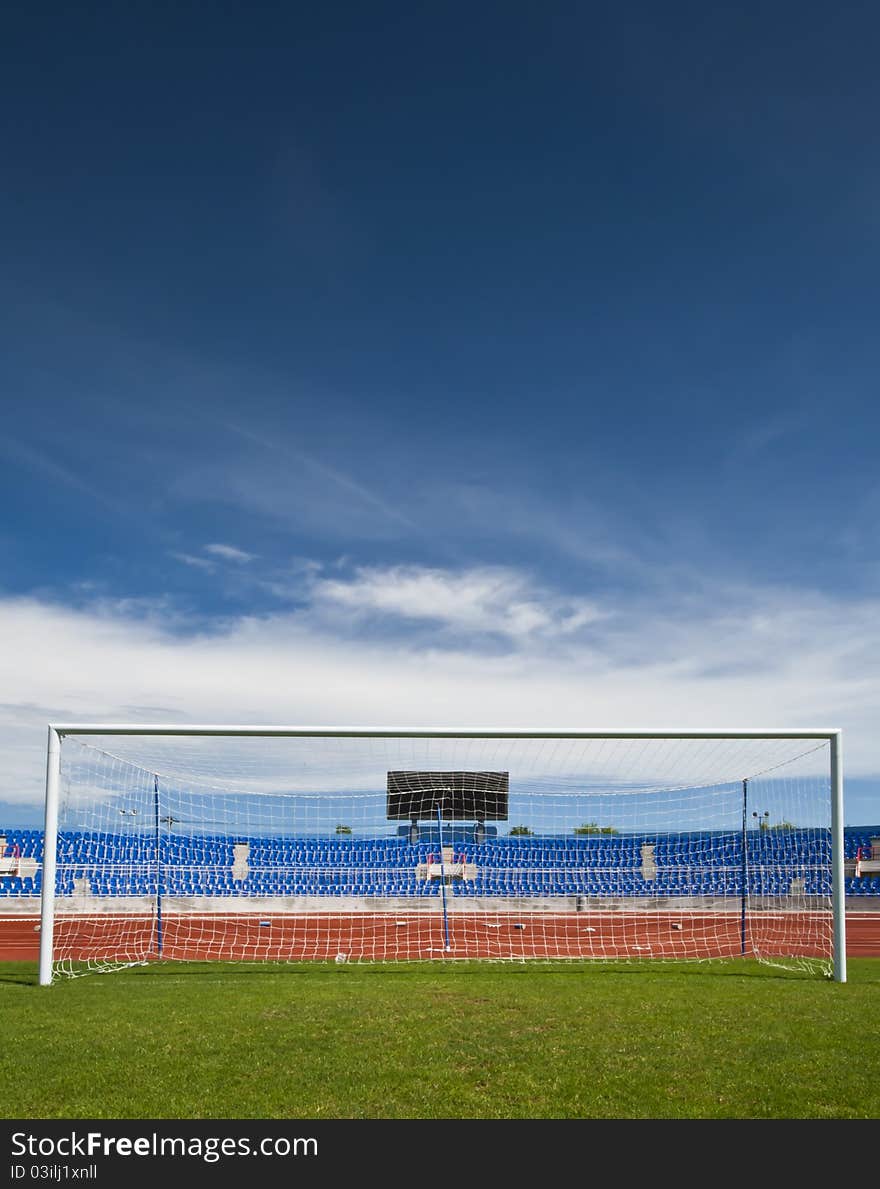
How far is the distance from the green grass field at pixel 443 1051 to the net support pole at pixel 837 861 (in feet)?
1.99

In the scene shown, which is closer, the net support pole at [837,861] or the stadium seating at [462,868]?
the net support pole at [837,861]

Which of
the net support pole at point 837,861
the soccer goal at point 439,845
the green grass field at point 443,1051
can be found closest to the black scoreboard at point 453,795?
the soccer goal at point 439,845

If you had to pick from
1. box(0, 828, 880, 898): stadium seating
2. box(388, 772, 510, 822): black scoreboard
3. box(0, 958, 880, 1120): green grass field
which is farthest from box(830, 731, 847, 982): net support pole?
box(0, 828, 880, 898): stadium seating

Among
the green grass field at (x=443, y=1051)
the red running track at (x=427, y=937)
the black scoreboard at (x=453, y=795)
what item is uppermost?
the black scoreboard at (x=453, y=795)

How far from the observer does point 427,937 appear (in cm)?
2150

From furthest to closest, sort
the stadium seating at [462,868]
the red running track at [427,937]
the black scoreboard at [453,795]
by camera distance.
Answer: the stadium seating at [462,868], the black scoreboard at [453,795], the red running track at [427,937]

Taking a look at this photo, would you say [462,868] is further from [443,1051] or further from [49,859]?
[443,1051]

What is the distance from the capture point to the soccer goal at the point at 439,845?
13711 millimetres

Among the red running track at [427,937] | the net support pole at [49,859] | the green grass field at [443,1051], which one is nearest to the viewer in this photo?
the green grass field at [443,1051]

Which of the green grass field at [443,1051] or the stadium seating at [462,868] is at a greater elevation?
the green grass field at [443,1051]

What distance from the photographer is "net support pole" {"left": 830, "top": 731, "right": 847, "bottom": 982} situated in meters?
12.1

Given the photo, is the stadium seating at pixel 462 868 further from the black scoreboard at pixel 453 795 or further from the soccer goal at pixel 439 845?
the black scoreboard at pixel 453 795

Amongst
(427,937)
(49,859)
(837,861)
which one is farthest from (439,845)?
(49,859)
